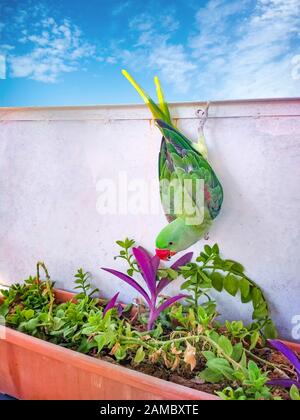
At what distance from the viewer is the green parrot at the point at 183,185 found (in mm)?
689

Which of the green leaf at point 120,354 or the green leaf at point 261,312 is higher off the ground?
the green leaf at point 261,312

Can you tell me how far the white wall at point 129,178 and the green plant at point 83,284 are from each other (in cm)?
3

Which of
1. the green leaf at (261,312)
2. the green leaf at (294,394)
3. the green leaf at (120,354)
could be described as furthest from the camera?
the green leaf at (261,312)

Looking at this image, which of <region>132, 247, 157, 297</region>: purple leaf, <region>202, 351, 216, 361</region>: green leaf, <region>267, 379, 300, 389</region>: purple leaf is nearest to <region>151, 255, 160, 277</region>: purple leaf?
<region>132, 247, 157, 297</region>: purple leaf

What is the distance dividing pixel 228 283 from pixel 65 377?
38cm

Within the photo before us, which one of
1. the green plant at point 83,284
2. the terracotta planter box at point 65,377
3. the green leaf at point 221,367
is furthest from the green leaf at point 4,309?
the green leaf at point 221,367

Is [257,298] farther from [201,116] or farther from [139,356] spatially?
[201,116]

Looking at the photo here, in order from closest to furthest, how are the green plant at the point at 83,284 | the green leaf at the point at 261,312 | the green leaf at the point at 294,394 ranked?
the green leaf at the point at 294,394
the green leaf at the point at 261,312
the green plant at the point at 83,284

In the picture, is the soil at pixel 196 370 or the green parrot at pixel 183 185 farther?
the green parrot at pixel 183 185

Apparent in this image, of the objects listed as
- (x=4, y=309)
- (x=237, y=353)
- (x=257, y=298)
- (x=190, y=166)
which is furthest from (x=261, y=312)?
(x=4, y=309)

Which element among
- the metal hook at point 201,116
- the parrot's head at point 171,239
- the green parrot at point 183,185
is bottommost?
the parrot's head at point 171,239

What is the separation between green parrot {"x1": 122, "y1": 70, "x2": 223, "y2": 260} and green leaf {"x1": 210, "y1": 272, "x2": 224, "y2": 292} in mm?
88

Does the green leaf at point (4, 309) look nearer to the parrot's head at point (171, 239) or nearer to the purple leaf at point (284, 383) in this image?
the parrot's head at point (171, 239)
